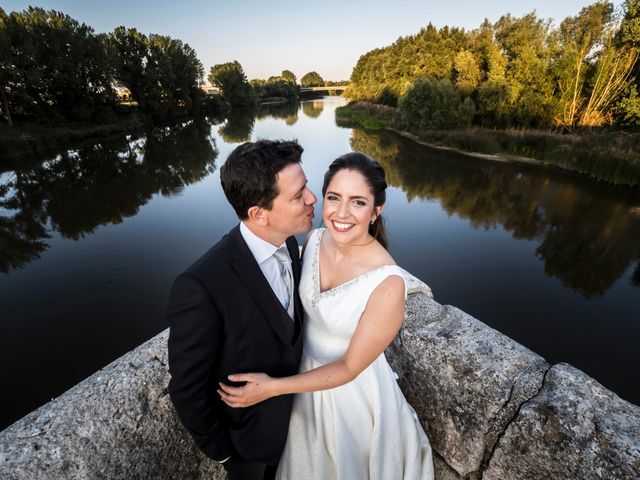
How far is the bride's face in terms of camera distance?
1.66 metres

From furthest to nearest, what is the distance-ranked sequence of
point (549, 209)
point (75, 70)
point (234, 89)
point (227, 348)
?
point (234, 89) → point (75, 70) → point (549, 209) → point (227, 348)

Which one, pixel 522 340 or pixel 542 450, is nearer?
pixel 542 450

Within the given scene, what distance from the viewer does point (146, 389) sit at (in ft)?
4.60

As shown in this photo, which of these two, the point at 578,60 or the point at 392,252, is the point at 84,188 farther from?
the point at 578,60

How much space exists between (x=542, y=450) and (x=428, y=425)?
57 centimetres

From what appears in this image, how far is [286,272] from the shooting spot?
1.75 m

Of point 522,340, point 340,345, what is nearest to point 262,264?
point 340,345

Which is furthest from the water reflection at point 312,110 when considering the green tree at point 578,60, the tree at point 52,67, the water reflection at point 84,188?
the green tree at point 578,60

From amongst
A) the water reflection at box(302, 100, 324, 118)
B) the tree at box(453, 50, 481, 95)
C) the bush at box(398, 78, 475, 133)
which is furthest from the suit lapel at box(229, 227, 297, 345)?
the water reflection at box(302, 100, 324, 118)

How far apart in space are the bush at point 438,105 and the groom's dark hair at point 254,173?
26.9 m

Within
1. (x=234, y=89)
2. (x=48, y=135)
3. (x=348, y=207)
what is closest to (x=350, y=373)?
(x=348, y=207)

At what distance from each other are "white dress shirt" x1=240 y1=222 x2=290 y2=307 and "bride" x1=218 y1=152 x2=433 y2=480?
0.55 ft

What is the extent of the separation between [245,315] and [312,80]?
173398 mm

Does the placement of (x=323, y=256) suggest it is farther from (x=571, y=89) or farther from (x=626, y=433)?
(x=571, y=89)
